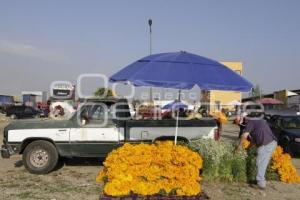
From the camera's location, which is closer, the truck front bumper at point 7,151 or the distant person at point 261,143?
the distant person at point 261,143

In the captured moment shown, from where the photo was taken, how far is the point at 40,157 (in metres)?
10.3

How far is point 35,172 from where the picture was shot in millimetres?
10172

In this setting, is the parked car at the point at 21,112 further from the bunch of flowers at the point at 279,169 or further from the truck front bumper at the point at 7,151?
the bunch of flowers at the point at 279,169

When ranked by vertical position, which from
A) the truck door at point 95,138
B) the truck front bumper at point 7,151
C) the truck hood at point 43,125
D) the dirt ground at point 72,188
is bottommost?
the dirt ground at point 72,188

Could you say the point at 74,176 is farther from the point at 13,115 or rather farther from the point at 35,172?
the point at 13,115

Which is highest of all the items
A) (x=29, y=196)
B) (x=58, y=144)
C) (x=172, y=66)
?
(x=172, y=66)

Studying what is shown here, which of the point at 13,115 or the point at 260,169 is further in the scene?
the point at 13,115

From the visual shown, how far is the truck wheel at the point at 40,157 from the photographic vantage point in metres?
10.2

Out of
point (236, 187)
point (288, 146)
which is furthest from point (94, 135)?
point (288, 146)

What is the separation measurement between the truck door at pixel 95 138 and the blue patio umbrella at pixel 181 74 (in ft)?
6.81

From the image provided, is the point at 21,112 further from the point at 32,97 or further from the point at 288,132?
the point at 288,132

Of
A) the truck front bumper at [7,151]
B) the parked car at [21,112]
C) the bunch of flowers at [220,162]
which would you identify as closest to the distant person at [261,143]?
the bunch of flowers at [220,162]

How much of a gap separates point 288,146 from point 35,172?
8596 mm

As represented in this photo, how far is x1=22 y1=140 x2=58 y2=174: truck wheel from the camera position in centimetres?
1022
